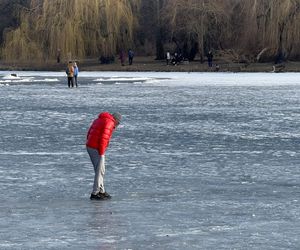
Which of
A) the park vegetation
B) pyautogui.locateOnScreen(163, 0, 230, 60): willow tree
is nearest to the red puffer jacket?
the park vegetation

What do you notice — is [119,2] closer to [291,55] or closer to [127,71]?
[127,71]

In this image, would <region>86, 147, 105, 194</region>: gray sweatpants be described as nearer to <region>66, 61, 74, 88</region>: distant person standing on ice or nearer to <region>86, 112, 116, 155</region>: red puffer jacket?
<region>86, 112, 116, 155</region>: red puffer jacket

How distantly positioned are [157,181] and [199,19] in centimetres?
4512

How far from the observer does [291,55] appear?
53.2 metres

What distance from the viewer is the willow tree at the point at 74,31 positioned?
54.9 meters

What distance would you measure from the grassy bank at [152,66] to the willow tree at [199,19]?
63.4 inches

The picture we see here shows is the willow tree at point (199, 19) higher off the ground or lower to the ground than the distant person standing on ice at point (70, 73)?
higher

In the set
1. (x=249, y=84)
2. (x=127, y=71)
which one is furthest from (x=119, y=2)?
(x=249, y=84)

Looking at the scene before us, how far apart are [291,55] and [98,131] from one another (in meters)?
43.8

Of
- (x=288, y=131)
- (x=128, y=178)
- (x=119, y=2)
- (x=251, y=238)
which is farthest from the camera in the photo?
(x=119, y=2)

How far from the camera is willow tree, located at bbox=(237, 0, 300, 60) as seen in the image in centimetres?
5169

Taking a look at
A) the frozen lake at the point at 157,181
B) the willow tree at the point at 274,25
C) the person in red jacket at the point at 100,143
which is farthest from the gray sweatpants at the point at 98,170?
the willow tree at the point at 274,25

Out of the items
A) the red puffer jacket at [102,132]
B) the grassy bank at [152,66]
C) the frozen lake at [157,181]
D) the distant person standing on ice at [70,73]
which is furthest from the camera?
the grassy bank at [152,66]

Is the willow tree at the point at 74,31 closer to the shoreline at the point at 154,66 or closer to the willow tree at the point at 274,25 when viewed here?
the shoreline at the point at 154,66
